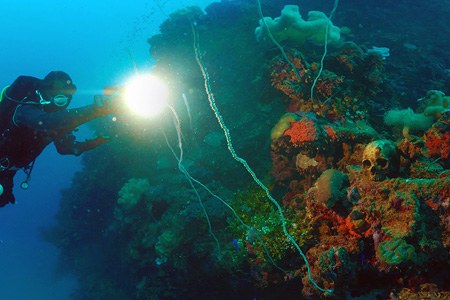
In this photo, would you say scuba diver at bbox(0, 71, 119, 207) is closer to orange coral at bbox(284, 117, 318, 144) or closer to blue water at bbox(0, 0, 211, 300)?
orange coral at bbox(284, 117, 318, 144)

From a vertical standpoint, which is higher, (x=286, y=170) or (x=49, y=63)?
(x=286, y=170)

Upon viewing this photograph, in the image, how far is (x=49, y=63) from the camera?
8900cm

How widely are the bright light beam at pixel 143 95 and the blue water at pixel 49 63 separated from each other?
30272 millimetres

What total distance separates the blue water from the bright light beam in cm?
3027

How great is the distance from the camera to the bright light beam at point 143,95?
10.7 feet

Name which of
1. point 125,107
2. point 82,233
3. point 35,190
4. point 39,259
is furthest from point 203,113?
point 35,190

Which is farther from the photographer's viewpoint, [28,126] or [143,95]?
[143,95]

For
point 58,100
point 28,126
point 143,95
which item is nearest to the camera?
point 28,126

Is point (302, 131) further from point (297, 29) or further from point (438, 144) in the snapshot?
point (297, 29)

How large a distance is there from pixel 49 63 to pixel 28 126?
10267 centimetres

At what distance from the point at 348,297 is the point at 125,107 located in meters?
3.34

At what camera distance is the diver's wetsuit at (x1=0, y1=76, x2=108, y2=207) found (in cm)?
305

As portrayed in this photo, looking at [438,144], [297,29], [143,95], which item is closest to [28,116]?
[143,95]

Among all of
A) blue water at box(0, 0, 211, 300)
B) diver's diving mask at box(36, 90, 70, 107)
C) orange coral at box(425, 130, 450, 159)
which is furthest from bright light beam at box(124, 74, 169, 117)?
blue water at box(0, 0, 211, 300)
